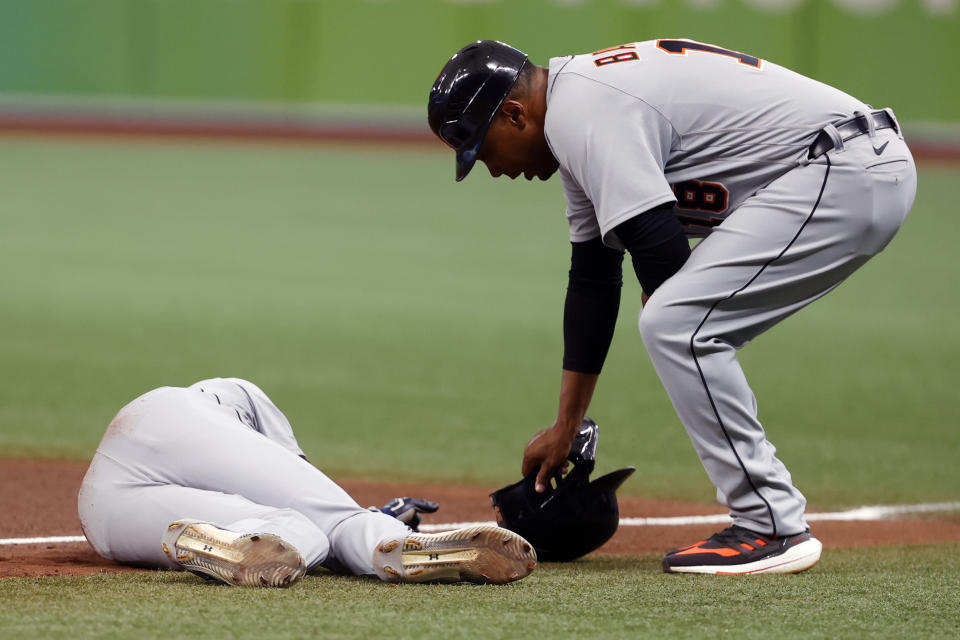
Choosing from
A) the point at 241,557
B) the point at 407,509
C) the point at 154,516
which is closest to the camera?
the point at 241,557

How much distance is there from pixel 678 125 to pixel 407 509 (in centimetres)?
153

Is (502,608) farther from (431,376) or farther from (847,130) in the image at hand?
(431,376)

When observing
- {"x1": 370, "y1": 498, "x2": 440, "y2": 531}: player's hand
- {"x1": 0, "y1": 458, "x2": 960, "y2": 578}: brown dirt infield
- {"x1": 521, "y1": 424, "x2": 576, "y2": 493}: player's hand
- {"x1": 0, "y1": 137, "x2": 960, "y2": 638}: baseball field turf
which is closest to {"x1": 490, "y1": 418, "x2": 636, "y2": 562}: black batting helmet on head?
{"x1": 521, "y1": 424, "x2": 576, "y2": 493}: player's hand

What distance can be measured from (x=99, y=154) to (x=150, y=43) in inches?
251

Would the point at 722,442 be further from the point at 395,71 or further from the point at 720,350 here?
the point at 395,71

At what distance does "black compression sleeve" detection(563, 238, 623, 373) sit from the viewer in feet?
16.2

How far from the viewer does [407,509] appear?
4895 millimetres

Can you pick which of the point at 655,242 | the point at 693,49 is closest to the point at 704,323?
the point at 655,242

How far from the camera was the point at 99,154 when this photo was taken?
2611 cm

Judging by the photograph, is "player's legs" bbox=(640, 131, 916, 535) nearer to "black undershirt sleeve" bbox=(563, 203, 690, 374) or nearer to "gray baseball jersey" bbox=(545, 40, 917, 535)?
"gray baseball jersey" bbox=(545, 40, 917, 535)

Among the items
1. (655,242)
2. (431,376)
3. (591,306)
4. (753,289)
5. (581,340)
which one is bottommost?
(431,376)

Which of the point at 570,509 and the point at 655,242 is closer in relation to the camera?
the point at 655,242

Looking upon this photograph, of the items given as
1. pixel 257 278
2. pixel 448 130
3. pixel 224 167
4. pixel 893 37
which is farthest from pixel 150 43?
pixel 448 130

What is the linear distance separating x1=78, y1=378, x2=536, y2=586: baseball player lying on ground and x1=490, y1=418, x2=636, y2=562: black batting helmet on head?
2.26ft
